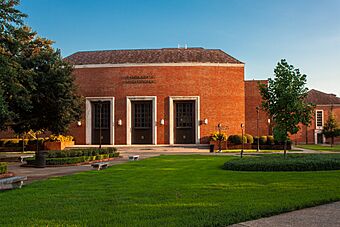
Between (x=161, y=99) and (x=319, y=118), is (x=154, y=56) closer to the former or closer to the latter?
(x=161, y=99)

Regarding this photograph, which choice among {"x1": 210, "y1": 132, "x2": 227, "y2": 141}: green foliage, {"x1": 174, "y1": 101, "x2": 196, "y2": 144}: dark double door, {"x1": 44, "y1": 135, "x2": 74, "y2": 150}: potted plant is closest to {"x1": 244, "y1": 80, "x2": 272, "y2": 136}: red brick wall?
{"x1": 174, "y1": 101, "x2": 196, "y2": 144}: dark double door

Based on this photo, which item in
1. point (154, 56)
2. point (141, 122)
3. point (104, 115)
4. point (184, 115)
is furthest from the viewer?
point (154, 56)

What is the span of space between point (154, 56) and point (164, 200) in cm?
3989

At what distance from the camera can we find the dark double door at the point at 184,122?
45188 mm

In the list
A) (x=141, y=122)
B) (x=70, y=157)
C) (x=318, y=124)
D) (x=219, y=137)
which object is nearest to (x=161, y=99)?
(x=141, y=122)

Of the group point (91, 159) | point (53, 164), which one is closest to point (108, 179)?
point (53, 164)

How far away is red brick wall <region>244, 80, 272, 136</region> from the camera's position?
48.3 metres

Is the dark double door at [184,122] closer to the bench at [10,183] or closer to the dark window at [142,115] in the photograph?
the dark window at [142,115]

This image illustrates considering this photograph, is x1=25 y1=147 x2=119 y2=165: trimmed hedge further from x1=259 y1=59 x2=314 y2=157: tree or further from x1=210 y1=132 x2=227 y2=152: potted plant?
x1=210 y1=132 x2=227 y2=152: potted plant

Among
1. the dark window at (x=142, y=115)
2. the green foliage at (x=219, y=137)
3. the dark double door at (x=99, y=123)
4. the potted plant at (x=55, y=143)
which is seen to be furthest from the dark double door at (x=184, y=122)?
the potted plant at (x=55, y=143)

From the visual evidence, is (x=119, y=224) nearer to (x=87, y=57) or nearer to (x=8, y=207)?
(x=8, y=207)

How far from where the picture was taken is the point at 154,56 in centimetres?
4728

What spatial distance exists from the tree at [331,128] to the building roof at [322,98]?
18.9 ft

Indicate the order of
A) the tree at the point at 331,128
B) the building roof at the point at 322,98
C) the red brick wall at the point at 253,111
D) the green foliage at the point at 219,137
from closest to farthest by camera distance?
1. the green foliage at the point at 219,137
2. the red brick wall at the point at 253,111
3. the tree at the point at 331,128
4. the building roof at the point at 322,98
